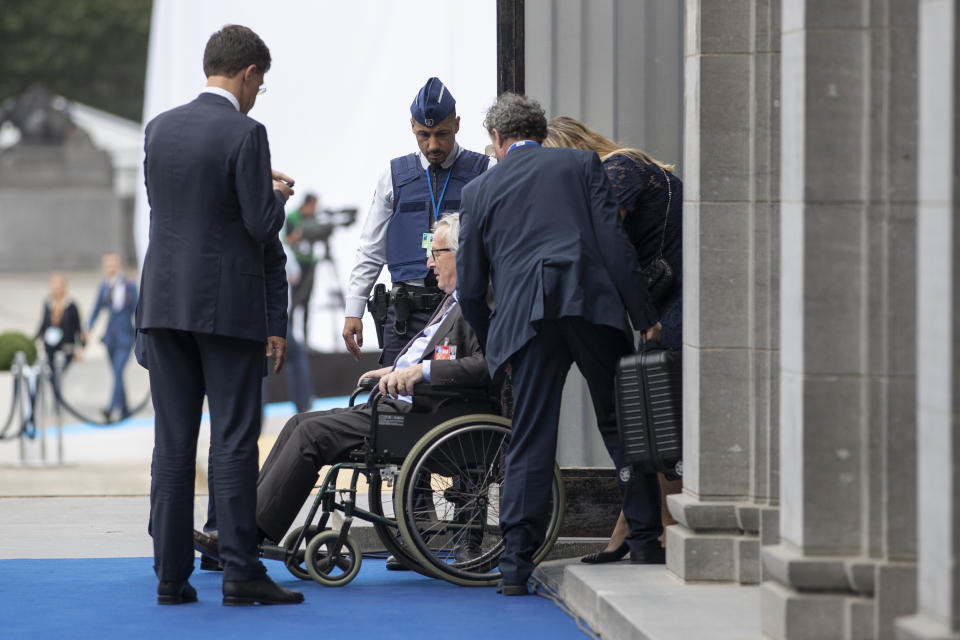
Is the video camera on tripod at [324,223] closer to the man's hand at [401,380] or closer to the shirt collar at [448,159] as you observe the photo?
the shirt collar at [448,159]

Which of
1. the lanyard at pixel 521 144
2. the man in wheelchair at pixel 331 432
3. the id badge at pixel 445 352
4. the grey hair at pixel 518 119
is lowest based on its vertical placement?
the man in wheelchair at pixel 331 432

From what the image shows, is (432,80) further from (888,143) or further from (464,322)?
(888,143)

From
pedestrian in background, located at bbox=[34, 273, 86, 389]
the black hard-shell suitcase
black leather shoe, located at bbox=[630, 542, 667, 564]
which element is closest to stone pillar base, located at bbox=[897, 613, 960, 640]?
the black hard-shell suitcase

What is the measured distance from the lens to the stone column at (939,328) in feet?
9.91

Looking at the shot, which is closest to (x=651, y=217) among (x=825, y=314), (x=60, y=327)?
(x=825, y=314)

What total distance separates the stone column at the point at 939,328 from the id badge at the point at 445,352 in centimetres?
266

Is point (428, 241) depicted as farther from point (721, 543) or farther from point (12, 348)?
point (12, 348)

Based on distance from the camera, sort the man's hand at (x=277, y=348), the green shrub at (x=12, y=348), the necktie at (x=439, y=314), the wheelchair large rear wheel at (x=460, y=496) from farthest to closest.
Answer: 1. the green shrub at (x=12, y=348)
2. the necktie at (x=439, y=314)
3. the wheelchair large rear wheel at (x=460, y=496)
4. the man's hand at (x=277, y=348)

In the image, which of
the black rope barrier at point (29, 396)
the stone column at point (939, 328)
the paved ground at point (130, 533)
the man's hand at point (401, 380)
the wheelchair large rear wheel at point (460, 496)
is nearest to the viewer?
the stone column at point (939, 328)

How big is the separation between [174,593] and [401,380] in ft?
3.42

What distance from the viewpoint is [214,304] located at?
5.00 metres

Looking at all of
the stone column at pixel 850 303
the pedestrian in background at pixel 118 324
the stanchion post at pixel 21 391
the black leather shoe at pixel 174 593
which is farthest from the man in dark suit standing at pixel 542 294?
the pedestrian in background at pixel 118 324

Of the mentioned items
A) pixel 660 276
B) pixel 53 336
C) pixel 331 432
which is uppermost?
pixel 660 276

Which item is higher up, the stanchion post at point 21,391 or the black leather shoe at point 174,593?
the stanchion post at point 21,391
